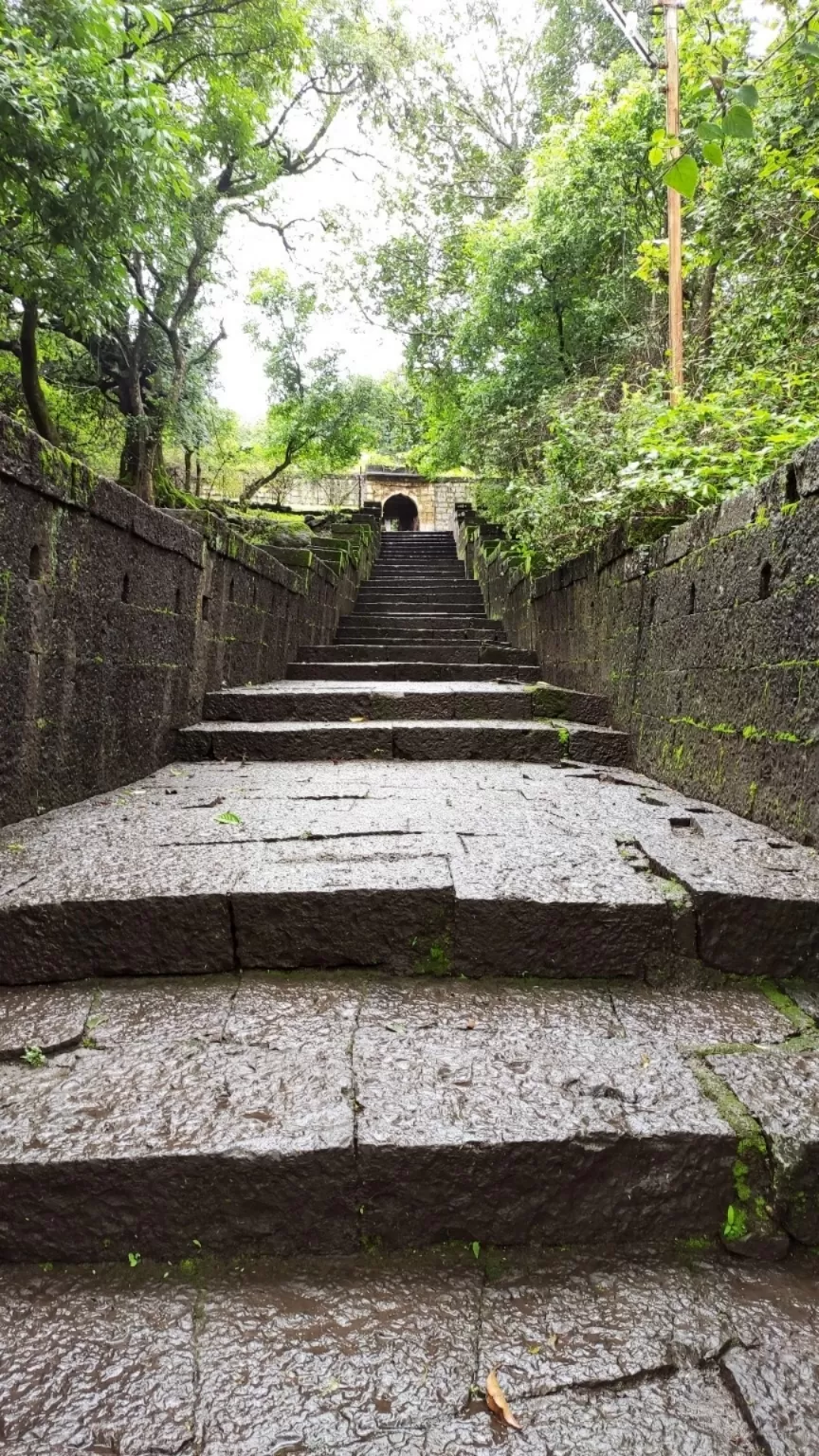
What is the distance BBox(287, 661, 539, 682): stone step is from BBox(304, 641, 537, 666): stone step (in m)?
0.40

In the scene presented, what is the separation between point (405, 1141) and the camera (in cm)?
123

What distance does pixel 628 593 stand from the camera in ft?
13.1

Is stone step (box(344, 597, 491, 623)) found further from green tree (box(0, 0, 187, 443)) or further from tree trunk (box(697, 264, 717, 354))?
green tree (box(0, 0, 187, 443))

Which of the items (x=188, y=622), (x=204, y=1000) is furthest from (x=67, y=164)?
(x=204, y=1000)

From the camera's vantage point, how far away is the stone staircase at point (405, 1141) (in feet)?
3.26

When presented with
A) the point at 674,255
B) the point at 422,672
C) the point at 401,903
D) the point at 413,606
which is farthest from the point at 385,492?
the point at 401,903

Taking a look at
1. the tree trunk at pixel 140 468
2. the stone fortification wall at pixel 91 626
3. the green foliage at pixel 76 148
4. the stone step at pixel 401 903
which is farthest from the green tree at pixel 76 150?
the stone step at pixel 401 903

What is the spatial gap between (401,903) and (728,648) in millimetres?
1768

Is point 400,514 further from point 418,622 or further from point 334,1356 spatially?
point 334,1356

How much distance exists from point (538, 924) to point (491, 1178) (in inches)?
24.7

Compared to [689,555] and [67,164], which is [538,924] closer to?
[689,555]

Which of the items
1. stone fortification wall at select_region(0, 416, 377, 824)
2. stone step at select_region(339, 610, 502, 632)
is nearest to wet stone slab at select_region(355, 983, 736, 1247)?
stone fortification wall at select_region(0, 416, 377, 824)

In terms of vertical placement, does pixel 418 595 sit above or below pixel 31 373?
below

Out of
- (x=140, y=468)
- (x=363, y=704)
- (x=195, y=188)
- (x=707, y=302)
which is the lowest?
(x=363, y=704)
